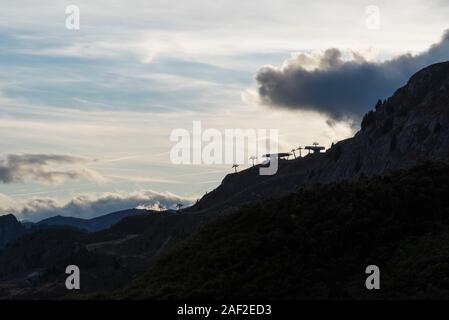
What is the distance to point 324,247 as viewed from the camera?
5478 centimetres

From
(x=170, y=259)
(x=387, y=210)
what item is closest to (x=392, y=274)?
(x=387, y=210)

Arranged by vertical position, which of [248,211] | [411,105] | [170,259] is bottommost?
[170,259]

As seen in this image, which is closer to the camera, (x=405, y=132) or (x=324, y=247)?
(x=324, y=247)

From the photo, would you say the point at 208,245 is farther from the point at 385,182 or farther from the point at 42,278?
the point at 42,278

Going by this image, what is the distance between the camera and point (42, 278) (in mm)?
186625

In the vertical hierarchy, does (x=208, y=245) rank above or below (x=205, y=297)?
above

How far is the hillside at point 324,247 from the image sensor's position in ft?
160

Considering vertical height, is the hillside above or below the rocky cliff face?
below

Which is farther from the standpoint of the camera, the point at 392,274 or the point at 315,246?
the point at 315,246

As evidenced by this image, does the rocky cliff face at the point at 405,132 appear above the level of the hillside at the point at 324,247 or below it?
above

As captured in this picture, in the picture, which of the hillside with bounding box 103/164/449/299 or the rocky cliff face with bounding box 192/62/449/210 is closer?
the hillside with bounding box 103/164/449/299

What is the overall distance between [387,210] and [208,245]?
15808mm

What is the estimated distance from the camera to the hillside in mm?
48781

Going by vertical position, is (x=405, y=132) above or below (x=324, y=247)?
above
